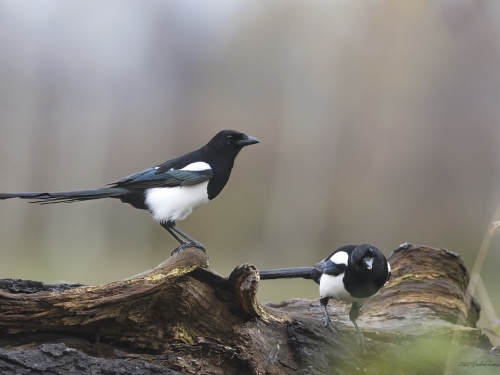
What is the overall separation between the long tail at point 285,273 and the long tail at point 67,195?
774 mm

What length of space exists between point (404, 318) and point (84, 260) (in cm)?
407

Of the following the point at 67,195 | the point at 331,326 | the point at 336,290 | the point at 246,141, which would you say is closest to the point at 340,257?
the point at 336,290

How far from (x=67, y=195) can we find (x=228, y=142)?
2.89 ft

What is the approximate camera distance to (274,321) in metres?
1.92

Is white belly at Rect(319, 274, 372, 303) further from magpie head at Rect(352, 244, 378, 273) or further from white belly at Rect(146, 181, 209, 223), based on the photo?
white belly at Rect(146, 181, 209, 223)

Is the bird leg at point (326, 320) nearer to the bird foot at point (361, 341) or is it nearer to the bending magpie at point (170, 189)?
the bird foot at point (361, 341)

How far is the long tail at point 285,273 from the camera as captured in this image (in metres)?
2.55

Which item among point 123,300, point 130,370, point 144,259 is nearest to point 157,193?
point 123,300

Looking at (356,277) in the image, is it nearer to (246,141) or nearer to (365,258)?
(365,258)

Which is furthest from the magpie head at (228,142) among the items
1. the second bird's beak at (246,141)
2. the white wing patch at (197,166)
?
the white wing patch at (197,166)

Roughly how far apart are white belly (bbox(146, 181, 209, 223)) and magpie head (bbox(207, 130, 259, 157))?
0.27 m

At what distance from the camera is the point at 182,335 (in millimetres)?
1813

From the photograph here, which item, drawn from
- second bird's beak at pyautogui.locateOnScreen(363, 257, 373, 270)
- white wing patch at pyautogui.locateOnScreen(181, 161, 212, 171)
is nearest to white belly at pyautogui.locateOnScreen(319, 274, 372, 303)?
second bird's beak at pyautogui.locateOnScreen(363, 257, 373, 270)

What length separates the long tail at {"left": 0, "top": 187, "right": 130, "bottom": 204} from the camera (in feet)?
7.10
